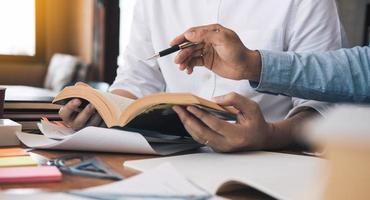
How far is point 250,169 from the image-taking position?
1.95 ft

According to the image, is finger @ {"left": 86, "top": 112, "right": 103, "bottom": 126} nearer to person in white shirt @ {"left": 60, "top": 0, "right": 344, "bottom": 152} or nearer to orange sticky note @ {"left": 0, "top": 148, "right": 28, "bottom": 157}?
person in white shirt @ {"left": 60, "top": 0, "right": 344, "bottom": 152}

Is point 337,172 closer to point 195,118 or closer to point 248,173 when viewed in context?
point 248,173

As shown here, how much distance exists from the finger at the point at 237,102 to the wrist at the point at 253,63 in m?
0.08

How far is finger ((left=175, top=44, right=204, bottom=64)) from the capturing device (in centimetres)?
87

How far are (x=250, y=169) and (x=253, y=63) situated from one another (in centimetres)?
24

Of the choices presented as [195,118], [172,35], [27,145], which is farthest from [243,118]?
[172,35]

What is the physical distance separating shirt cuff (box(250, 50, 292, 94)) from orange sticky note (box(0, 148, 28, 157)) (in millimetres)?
409

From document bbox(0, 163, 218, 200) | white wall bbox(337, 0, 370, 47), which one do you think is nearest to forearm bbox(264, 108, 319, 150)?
document bbox(0, 163, 218, 200)

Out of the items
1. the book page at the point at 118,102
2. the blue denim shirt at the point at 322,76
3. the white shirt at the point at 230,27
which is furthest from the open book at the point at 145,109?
the white shirt at the point at 230,27

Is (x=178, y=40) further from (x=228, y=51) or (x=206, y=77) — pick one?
(x=206, y=77)

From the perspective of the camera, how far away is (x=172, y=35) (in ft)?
4.05

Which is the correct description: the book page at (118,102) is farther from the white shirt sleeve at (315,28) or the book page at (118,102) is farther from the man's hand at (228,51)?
the white shirt sleeve at (315,28)

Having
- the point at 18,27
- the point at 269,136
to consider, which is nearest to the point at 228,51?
the point at 269,136

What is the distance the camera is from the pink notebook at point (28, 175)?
1.69 feet
